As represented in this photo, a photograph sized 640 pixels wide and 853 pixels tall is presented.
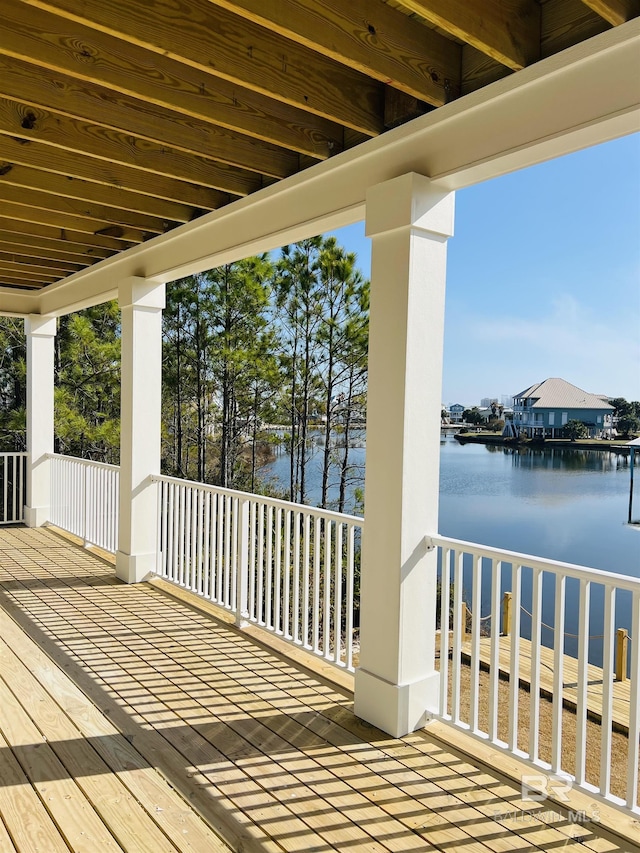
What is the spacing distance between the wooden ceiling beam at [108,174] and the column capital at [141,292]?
1.25 meters

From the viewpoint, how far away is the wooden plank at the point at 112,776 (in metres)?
2.21

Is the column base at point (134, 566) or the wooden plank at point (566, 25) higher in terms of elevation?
the wooden plank at point (566, 25)

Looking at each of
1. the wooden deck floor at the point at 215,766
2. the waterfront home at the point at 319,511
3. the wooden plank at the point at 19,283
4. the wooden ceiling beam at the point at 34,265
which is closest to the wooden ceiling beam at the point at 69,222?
the waterfront home at the point at 319,511

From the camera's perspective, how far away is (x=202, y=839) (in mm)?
2197

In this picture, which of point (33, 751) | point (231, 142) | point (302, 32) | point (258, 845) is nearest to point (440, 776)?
point (258, 845)

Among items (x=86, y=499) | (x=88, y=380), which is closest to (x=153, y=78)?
(x=86, y=499)

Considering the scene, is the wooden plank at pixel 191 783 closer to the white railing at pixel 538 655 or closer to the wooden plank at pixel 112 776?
the wooden plank at pixel 112 776

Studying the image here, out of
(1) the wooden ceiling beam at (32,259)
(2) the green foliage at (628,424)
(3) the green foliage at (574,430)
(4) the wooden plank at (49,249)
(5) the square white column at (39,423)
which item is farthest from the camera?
(2) the green foliage at (628,424)

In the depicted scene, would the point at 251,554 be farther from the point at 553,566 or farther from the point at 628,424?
the point at 628,424

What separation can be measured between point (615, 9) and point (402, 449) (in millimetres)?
1779

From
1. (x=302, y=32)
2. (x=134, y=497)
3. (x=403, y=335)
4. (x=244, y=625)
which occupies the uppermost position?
(x=302, y=32)

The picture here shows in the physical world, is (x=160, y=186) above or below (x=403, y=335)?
above

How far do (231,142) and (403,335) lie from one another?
138cm

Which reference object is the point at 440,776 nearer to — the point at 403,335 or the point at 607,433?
the point at 403,335
